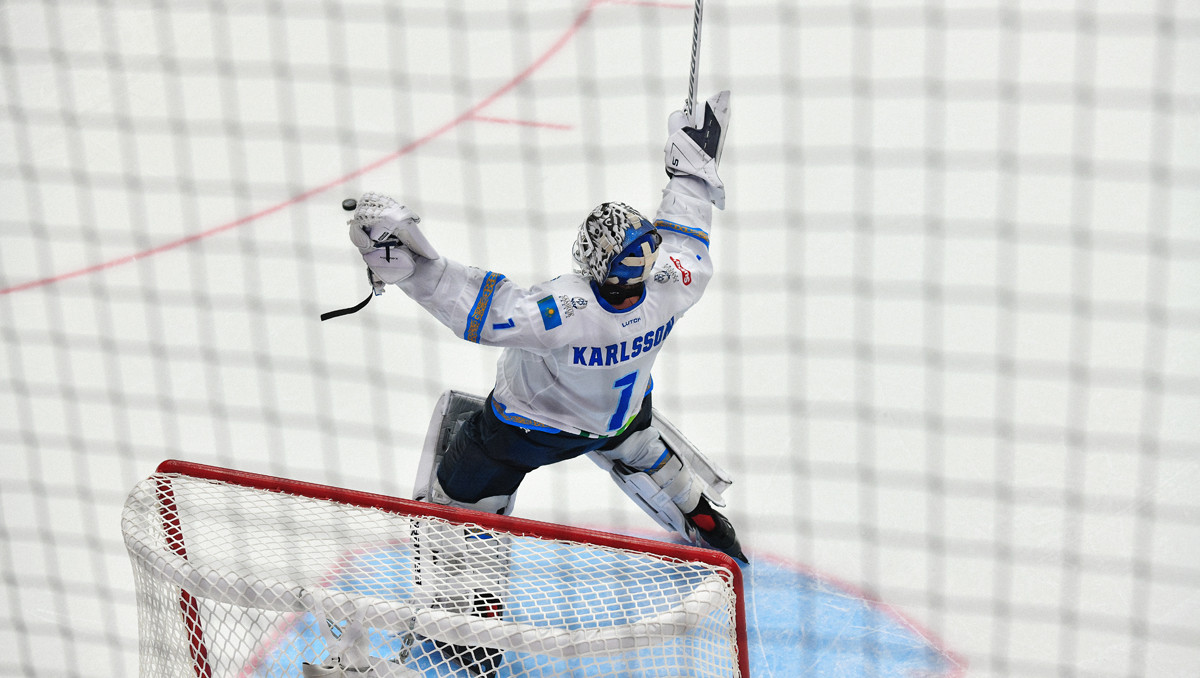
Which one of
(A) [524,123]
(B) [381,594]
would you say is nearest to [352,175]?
(A) [524,123]

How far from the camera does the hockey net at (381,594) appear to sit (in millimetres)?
2178

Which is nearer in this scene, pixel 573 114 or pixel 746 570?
pixel 746 570

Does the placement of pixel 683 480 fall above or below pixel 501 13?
below

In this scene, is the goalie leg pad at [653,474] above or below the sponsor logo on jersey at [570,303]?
below

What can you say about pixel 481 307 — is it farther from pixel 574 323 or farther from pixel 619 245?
pixel 619 245

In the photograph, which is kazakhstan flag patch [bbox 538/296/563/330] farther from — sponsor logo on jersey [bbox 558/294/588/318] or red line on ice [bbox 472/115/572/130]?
red line on ice [bbox 472/115/572/130]

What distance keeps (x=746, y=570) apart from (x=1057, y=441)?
1.27 metres

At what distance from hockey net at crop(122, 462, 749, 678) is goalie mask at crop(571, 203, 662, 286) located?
0.68 m

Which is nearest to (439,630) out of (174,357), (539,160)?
(174,357)

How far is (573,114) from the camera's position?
5879 millimetres

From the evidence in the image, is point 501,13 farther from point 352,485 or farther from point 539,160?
point 352,485

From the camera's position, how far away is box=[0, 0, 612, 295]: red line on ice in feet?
17.4

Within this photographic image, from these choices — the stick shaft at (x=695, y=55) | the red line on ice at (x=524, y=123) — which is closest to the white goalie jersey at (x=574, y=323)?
the stick shaft at (x=695, y=55)

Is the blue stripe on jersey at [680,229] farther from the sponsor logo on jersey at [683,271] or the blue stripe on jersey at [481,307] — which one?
the blue stripe on jersey at [481,307]
